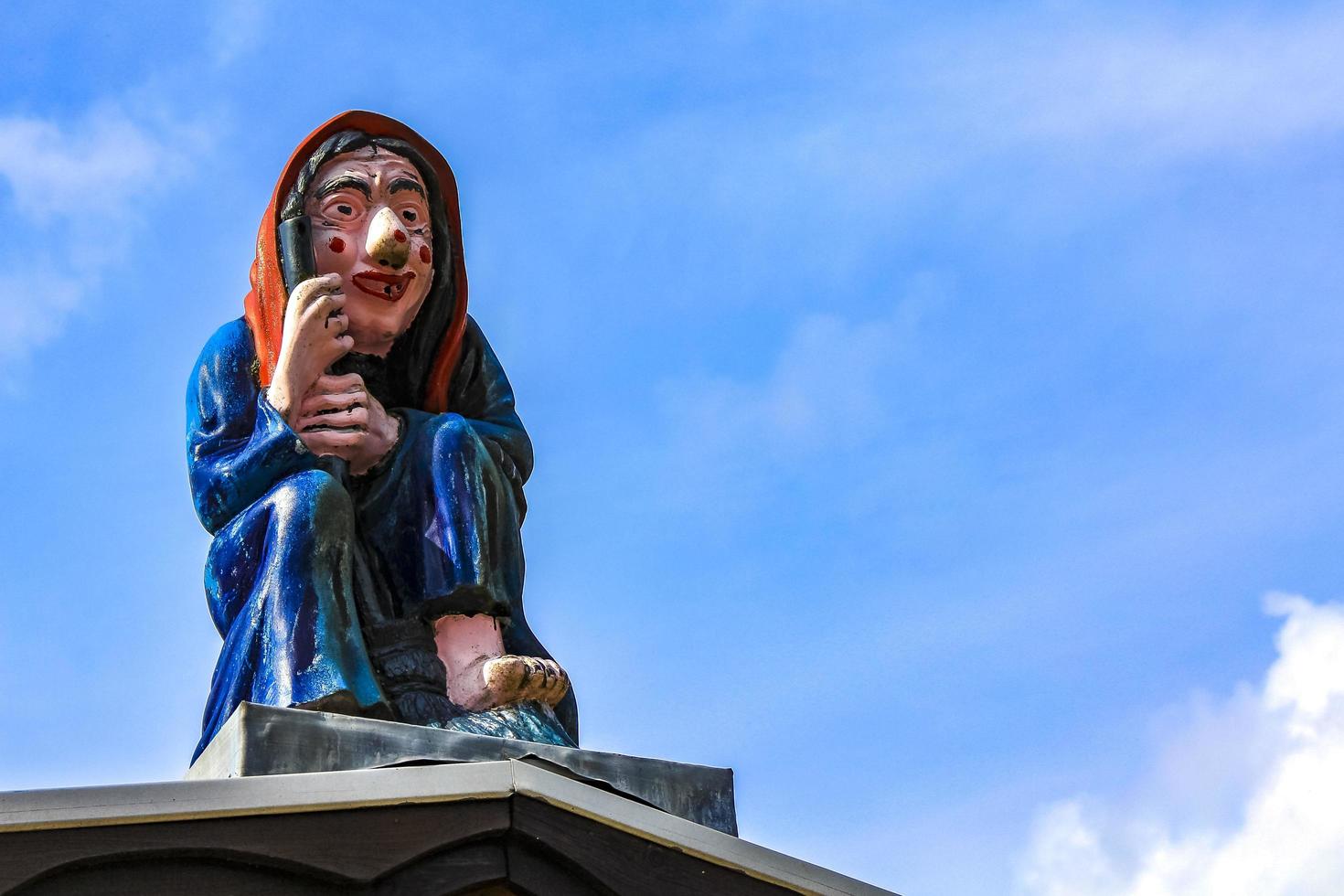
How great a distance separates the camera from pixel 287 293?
6.10 metres

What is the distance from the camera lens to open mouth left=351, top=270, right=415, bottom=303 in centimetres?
626

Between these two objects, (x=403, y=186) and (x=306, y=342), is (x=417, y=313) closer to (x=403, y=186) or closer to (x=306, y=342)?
(x=403, y=186)

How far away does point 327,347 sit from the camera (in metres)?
5.98

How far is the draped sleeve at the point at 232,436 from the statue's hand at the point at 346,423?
84 mm

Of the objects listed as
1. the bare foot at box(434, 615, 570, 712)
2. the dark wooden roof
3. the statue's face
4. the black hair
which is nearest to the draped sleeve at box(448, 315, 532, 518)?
the black hair

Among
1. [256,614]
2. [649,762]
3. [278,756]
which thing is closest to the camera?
[278,756]

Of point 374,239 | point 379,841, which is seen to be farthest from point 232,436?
point 379,841

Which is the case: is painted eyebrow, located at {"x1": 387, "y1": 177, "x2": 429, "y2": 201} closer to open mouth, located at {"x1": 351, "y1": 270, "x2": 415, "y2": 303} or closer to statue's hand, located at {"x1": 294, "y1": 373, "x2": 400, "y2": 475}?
open mouth, located at {"x1": 351, "y1": 270, "x2": 415, "y2": 303}

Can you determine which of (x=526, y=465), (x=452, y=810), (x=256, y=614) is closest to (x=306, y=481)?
(x=256, y=614)

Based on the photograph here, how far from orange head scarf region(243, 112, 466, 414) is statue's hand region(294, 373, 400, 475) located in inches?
6.4

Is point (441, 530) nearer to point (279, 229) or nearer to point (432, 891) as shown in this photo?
point (279, 229)

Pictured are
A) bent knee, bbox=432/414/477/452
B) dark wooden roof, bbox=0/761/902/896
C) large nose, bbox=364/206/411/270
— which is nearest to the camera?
dark wooden roof, bbox=0/761/902/896

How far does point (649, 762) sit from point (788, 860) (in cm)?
47

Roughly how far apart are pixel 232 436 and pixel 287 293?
1.56ft
